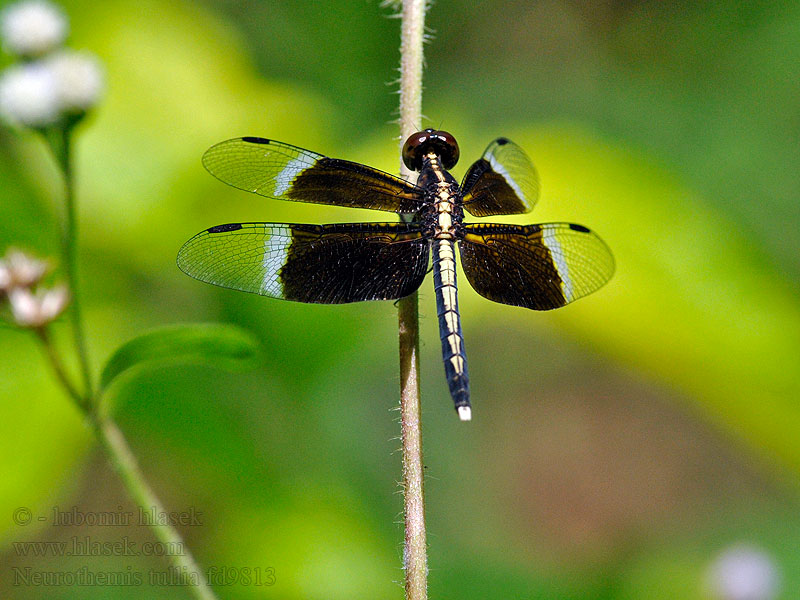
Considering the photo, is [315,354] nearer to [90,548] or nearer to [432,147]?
[432,147]

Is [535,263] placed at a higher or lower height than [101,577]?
higher

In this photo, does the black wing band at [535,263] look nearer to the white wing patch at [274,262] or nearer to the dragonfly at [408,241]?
the dragonfly at [408,241]

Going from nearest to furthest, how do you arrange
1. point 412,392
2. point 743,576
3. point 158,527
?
point 412,392 → point 158,527 → point 743,576

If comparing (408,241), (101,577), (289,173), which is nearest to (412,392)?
(408,241)

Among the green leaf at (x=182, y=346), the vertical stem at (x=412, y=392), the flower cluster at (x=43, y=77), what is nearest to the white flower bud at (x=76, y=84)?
the flower cluster at (x=43, y=77)

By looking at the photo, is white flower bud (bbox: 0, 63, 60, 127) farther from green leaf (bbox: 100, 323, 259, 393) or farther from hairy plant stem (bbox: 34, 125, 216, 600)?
green leaf (bbox: 100, 323, 259, 393)

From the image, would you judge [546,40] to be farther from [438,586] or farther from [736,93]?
[438,586]
